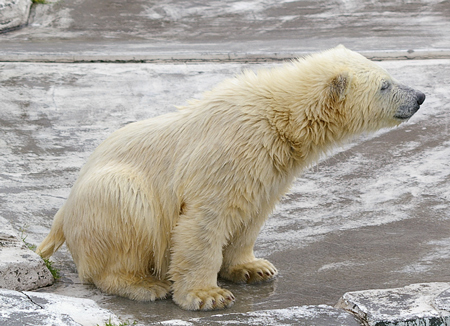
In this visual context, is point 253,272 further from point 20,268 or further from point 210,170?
point 20,268

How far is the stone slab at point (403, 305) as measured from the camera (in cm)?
326

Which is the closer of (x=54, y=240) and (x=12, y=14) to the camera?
(x=54, y=240)

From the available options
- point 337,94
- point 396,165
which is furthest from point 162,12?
point 337,94

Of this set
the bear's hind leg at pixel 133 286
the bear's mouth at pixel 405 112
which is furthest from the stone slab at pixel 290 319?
the bear's mouth at pixel 405 112

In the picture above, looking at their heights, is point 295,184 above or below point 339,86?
below

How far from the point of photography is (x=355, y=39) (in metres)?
10.4

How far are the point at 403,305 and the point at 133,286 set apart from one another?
168 cm

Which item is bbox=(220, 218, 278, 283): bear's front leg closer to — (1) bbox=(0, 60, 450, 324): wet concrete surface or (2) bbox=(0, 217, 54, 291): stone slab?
(1) bbox=(0, 60, 450, 324): wet concrete surface

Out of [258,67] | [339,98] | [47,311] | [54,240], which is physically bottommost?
[54,240]

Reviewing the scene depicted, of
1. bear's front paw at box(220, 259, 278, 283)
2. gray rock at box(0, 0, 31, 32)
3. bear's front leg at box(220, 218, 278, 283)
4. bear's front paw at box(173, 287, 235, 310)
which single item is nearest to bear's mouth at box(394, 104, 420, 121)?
bear's front leg at box(220, 218, 278, 283)

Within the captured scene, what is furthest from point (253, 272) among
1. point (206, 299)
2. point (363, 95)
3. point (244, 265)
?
point (363, 95)

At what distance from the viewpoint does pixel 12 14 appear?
1136 cm

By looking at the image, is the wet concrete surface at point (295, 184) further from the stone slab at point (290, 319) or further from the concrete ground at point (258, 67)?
the stone slab at point (290, 319)

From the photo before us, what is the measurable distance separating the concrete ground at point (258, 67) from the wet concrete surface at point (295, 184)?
0.7 inches
